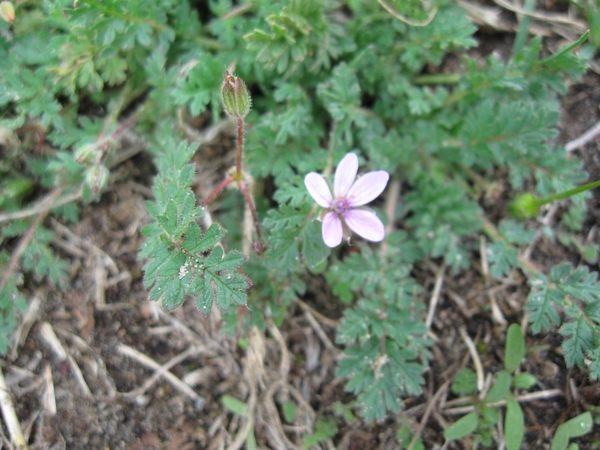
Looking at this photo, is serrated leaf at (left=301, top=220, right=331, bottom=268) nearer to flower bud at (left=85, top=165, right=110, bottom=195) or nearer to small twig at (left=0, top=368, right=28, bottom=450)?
flower bud at (left=85, top=165, right=110, bottom=195)

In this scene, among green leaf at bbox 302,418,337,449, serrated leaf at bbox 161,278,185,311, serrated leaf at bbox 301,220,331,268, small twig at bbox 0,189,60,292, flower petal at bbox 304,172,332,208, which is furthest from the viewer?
small twig at bbox 0,189,60,292

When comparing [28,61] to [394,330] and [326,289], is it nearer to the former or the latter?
[326,289]

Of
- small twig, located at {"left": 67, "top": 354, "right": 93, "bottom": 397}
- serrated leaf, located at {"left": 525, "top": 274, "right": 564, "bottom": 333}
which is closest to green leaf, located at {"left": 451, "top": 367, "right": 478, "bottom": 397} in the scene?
serrated leaf, located at {"left": 525, "top": 274, "right": 564, "bottom": 333}

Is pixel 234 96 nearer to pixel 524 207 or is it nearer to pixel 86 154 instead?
pixel 86 154

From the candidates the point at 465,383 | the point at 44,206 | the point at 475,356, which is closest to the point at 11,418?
the point at 44,206

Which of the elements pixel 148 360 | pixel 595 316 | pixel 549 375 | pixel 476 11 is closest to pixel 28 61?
pixel 148 360

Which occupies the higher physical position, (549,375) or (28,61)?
(28,61)
